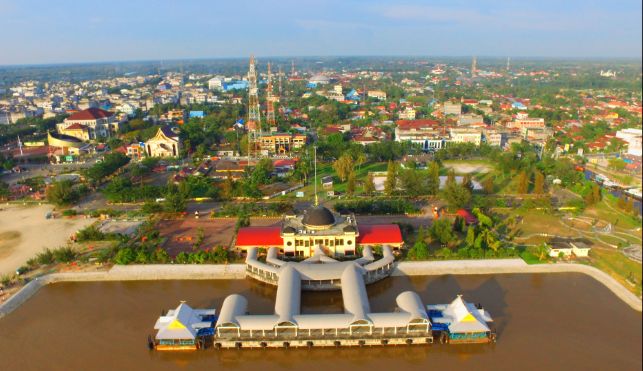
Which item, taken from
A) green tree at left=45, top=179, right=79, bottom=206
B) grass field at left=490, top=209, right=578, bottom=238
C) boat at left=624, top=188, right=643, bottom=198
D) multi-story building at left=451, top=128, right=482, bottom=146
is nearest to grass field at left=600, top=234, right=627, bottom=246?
grass field at left=490, top=209, right=578, bottom=238

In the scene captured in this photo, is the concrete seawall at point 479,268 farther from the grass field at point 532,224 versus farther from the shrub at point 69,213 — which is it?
the shrub at point 69,213

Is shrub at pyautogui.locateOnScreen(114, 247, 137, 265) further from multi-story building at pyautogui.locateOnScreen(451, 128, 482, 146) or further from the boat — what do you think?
multi-story building at pyautogui.locateOnScreen(451, 128, 482, 146)

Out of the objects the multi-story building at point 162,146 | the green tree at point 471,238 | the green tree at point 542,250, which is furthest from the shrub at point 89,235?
the green tree at point 542,250

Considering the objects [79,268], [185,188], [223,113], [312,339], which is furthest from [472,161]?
[223,113]

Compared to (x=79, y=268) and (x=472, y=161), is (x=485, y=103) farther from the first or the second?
(x=79, y=268)

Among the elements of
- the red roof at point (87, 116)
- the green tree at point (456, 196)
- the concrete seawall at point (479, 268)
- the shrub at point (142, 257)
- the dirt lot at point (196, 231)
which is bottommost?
the concrete seawall at point (479, 268)

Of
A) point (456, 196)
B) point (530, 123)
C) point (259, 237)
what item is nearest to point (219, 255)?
point (259, 237)
